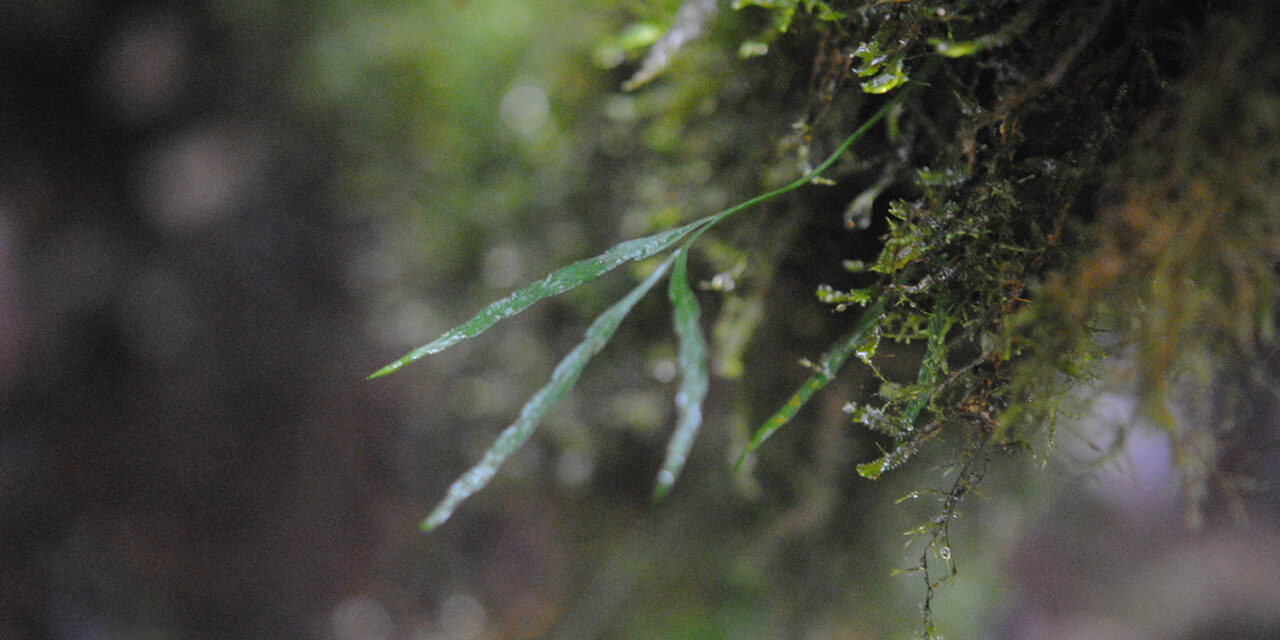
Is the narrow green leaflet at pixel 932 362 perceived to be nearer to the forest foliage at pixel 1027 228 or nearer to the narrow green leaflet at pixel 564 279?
the forest foliage at pixel 1027 228

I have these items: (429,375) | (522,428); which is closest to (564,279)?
(522,428)

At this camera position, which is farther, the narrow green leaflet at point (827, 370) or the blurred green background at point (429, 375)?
the blurred green background at point (429, 375)


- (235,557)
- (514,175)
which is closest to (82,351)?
(235,557)

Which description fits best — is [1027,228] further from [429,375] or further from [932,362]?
[429,375]

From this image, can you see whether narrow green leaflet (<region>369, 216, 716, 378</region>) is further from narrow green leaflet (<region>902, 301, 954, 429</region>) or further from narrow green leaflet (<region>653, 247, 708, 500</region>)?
narrow green leaflet (<region>902, 301, 954, 429</region>)

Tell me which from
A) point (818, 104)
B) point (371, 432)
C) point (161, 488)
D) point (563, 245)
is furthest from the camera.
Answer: point (161, 488)

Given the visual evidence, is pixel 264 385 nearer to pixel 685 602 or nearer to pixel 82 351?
pixel 82 351

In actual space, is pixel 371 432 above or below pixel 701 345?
below

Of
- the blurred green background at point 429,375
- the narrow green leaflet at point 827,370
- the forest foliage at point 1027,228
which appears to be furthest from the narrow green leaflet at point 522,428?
the blurred green background at point 429,375
